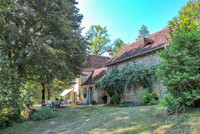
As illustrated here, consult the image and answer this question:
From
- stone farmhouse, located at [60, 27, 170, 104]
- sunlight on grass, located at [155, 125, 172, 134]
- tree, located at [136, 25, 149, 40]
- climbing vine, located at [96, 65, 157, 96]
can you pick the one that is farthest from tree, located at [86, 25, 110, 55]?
sunlight on grass, located at [155, 125, 172, 134]

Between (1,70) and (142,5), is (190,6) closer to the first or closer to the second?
(142,5)

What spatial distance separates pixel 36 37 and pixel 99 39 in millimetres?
28132

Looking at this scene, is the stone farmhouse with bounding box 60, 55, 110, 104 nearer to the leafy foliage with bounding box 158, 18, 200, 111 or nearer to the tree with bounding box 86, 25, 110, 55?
the tree with bounding box 86, 25, 110, 55

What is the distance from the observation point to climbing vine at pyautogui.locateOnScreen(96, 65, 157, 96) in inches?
504

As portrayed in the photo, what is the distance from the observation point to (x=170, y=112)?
17.4 ft

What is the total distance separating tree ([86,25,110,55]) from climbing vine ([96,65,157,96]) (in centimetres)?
2122

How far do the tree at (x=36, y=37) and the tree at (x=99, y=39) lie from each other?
24.8 m

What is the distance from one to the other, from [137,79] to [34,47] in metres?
9.26

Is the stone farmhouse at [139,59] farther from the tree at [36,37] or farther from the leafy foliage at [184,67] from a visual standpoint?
the tree at [36,37]

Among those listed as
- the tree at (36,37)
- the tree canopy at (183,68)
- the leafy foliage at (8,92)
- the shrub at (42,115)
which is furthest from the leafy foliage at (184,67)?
the shrub at (42,115)

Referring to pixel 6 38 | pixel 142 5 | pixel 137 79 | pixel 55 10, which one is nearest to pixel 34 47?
pixel 6 38

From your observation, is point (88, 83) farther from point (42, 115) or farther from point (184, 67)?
point (184, 67)

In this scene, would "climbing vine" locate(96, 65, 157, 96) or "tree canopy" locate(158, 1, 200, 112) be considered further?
"climbing vine" locate(96, 65, 157, 96)

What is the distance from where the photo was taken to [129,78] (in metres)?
14.0
